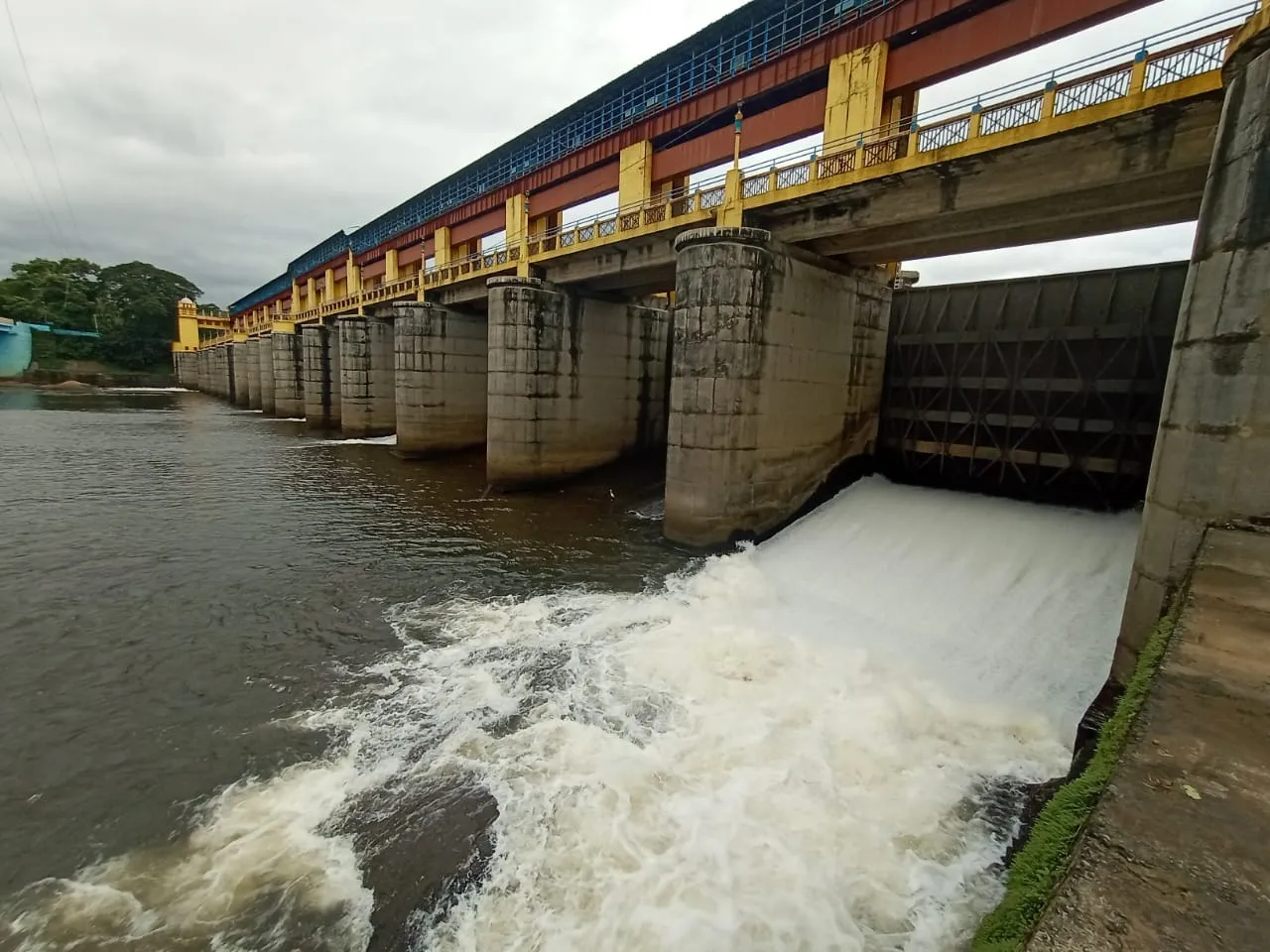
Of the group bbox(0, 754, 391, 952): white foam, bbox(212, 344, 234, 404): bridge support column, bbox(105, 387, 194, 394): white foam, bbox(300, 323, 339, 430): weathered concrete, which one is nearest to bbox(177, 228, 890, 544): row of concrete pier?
bbox(300, 323, 339, 430): weathered concrete

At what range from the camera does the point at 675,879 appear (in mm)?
Answer: 5598

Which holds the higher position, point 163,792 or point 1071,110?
point 1071,110

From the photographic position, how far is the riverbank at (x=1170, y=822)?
235 centimetres

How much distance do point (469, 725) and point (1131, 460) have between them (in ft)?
52.1

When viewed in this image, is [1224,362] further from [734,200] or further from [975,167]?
[734,200]

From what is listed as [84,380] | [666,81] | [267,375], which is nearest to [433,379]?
[666,81]

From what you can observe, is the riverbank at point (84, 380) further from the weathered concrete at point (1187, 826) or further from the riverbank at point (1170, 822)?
the weathered concrete at point (1187, 826)

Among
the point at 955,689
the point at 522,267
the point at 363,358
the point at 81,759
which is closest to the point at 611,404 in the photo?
the point at 522,267

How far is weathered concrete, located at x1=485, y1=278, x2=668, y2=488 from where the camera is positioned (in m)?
22.8

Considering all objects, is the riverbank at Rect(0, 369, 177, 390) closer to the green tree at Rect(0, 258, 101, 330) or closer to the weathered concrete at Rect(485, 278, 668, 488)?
the green tree at Rect(0, 258, 101, 330)

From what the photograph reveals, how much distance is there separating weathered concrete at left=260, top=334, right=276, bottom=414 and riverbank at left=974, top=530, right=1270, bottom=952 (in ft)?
225

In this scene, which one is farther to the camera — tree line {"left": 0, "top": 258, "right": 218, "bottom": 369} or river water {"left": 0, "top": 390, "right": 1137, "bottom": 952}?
tree line {"left": 0, "top": 258, "right": 218, "bottom": 369}

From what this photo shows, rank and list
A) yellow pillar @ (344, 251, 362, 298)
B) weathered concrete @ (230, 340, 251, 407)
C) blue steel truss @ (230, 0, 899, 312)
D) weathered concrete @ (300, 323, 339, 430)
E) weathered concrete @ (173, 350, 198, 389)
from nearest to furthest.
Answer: blue steel truss @ (230, 0, 899, 312) → weathered concrete @ (300, 323, 339, 430) → yellow pillar @ (344, 251, 362, 298) → weathered concrete @ (230, 340, 251, 407) → weathered concrete @ (173, 350, 198, 389)

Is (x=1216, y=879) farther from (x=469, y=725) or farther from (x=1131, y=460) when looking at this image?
(x=1131, y=460)
